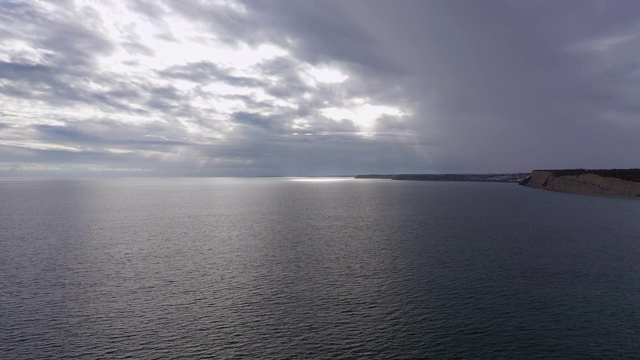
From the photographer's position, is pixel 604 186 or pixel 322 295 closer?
pixel 322 295

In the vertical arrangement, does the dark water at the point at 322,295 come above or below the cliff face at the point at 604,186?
below

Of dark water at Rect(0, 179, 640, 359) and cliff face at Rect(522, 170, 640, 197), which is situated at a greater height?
cliff face at Rect(522, 170, 640, 197)

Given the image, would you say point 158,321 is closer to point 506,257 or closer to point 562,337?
point 562,337

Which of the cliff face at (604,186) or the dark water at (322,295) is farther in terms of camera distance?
the cliff face at (604,186)

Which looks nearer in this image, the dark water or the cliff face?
the dark water

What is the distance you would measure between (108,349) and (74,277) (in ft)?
70.9

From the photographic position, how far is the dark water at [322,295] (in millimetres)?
27938

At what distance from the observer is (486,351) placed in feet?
88.1

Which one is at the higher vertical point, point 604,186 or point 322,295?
point 604,186

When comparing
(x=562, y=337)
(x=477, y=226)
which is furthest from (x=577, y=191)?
(x=562, y=337)

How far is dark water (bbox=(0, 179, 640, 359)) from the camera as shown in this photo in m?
27.9

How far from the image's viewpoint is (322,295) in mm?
38031

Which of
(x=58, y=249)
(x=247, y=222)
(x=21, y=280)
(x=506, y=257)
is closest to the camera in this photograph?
(x=21, y=280)

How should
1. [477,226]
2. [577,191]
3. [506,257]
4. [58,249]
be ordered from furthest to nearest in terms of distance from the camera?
[577,191] < [477,226] < [58,249] < [506,257]
